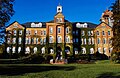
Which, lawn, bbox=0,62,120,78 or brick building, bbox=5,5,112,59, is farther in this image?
brick building, bbox=5,5,112,59

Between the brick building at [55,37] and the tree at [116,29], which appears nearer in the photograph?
the tree at [116,29]

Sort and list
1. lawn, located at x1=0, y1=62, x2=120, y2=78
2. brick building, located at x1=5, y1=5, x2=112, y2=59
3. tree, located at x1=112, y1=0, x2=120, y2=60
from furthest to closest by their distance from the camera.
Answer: brick building, located at x1=5, y1=5, x2=112, y2=59
tree, located at x1=112, y1=0, x2=120, y2=60
lawn, located at x1=0, y1=62, x2=120, y2=78

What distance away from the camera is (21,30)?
75.2 metres

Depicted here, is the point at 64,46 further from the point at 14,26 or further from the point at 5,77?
the point at 5,77

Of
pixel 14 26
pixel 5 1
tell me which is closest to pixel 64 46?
pixel 14 26

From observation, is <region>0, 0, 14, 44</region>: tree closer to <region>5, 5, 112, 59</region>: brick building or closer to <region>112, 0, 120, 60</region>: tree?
<region>112, 0, 120, 60</region>: tree

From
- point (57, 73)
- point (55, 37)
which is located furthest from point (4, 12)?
point (55, 37)

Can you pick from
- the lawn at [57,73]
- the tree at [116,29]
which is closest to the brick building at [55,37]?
the tree at [116,29]

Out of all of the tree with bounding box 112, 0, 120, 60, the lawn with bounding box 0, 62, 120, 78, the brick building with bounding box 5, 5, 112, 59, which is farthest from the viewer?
the brick building with bounding box 5, 5, 112, 59

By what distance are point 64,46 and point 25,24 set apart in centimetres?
1731

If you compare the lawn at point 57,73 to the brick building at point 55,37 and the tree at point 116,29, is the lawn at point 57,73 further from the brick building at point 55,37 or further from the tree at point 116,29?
the brick building at point 55,37

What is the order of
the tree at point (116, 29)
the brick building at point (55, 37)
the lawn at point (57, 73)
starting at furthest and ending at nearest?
the brick building at point (55, 37), the tree at point (116, 29), the lawn at point (57, 73)

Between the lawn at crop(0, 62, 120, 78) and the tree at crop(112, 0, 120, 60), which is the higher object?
the tree at crop(112, 0, 120, 60)

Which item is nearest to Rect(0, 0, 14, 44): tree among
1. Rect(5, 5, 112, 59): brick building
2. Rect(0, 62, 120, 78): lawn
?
Rect(0, 62, 120, 78): lawn
